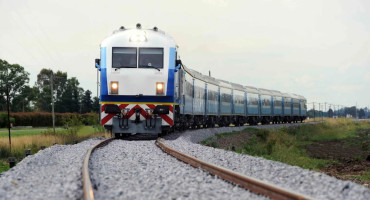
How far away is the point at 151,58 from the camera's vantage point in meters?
16.2

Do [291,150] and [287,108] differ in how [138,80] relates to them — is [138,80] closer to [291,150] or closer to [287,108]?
[291,150]

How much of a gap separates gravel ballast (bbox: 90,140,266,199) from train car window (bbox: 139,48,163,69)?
17.8 ft

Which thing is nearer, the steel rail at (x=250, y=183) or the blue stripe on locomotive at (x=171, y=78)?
the steel rail at (x=250, y=183)

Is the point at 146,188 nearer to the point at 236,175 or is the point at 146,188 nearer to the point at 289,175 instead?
the point at 236,175

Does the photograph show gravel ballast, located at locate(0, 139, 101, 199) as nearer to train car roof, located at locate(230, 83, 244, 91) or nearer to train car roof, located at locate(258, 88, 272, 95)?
train car roof, located at locate(230, 83, 244, 91)

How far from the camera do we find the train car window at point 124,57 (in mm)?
16094

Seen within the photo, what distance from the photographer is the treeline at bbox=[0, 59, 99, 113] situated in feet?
287

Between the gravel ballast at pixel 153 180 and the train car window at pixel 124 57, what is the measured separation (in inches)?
213

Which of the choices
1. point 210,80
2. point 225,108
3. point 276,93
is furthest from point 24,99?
point 210,80

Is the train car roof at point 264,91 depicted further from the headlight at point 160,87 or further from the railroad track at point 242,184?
the railroad track at point 242,184

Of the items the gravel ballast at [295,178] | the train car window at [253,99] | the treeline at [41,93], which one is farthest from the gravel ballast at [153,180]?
the treeline at [41,93]

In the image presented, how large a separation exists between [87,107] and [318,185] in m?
89.2

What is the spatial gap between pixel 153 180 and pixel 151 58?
8979 mm

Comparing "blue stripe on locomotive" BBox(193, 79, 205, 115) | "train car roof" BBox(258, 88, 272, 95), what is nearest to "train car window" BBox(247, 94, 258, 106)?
"train car roof" BBox(258, 88, 272, 95)
